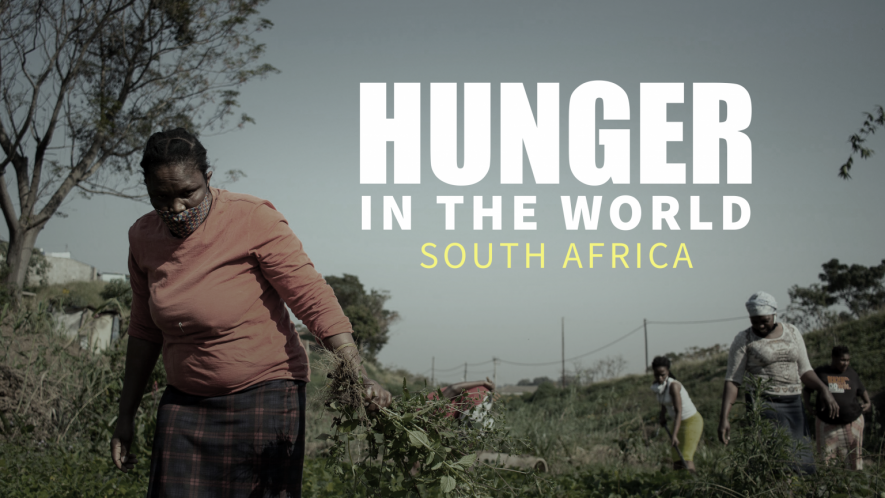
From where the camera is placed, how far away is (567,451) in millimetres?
6539

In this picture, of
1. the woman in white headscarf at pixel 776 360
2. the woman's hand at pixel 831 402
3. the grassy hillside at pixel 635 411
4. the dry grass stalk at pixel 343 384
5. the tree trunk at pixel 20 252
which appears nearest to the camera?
the dry grass stalk at pixel 343 384

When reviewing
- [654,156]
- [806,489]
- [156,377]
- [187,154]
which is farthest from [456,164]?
[187,154]

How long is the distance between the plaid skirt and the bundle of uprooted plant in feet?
0.72

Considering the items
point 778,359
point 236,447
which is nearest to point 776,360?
point 778,359

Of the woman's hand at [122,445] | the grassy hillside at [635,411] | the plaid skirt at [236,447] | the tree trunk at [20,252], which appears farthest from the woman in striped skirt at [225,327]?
the tree trunk at [20,252]

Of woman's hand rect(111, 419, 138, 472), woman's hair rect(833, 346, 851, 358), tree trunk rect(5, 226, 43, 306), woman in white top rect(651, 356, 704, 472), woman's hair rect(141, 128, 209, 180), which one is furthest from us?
tree trunk rect(5, 226, 43, 306)

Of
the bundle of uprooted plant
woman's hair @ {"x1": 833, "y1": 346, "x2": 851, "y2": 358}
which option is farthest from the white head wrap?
the bundle of uprooted plant

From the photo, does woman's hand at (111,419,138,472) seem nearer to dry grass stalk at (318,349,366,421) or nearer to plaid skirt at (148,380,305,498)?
plaid skirt at (148,380,305,498)

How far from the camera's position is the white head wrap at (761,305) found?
4129 millimetres

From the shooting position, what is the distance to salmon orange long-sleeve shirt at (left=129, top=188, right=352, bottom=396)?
74.8 inches

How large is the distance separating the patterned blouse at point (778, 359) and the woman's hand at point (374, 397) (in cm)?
310

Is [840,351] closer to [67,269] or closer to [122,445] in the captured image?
[122,445]

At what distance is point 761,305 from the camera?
13.5 feet

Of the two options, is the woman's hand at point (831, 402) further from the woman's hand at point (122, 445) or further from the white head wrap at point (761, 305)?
the woman's hand at point (122, 445)
